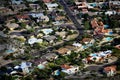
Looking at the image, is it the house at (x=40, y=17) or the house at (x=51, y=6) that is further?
the house at (x=51, y=6)

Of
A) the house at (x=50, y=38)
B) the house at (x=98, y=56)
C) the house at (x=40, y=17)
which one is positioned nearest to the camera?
the house at (x=98, y=56)

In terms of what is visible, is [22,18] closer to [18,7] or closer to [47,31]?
[18,7]

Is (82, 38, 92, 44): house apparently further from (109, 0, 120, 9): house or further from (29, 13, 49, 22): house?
(109, 0, 120, 9): house

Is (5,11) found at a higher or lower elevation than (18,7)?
lower

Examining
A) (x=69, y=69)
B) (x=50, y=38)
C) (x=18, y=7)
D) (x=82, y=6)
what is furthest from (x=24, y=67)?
(x=82, y=6)

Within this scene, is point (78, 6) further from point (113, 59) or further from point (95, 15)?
point (113, 59)

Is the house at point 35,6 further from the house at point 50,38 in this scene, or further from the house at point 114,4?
the house at point 50,38

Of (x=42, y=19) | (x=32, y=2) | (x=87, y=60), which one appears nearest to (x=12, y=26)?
(x=42, y=19)

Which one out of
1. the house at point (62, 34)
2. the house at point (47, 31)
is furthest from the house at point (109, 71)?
the house at point (47, 31)

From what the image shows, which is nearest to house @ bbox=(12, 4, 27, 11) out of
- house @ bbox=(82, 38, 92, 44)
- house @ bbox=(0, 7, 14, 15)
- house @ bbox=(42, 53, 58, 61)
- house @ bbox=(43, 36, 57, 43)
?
house @ bbox=(0, 7, 14, 15)

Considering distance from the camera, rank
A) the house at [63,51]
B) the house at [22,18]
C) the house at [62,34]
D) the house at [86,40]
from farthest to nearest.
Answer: the house at [22,18]
the house at [62,34]
the house at [86,40]
the house at [63,51]

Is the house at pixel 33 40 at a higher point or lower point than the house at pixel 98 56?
higher
